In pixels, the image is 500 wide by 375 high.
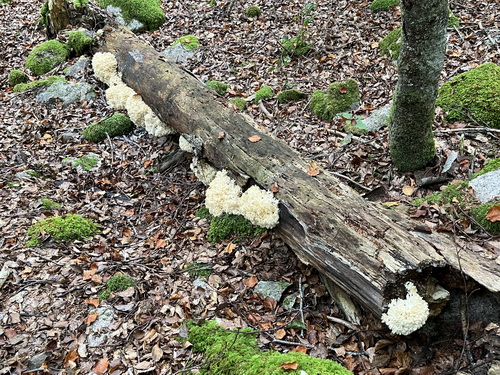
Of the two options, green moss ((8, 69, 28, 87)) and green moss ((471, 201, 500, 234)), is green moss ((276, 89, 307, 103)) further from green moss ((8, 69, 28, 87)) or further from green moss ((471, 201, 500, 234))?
green moss ((8, 69, 28, 87))

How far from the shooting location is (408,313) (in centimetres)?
323

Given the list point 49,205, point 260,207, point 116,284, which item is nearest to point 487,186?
point 260,207

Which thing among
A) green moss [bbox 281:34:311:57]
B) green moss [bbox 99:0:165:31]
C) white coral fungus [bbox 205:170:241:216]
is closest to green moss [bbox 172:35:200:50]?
green moss [bbox 99:0:165:31]

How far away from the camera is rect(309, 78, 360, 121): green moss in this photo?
7.00m

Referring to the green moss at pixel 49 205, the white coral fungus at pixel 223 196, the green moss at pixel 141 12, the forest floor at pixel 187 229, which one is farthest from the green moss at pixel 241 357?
the green moss at pixel 141 12

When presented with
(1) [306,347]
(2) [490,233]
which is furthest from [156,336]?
(2) [490,233]

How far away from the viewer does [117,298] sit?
14.3 ft

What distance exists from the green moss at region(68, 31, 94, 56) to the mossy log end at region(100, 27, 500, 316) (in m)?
4.87

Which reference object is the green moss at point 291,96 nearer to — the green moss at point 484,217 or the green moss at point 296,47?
the green moss at point 296,47

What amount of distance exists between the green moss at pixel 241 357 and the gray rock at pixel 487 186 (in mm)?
2691

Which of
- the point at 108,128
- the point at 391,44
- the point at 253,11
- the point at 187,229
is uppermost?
the point at 253,11

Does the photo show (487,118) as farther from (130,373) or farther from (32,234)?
(32,234)

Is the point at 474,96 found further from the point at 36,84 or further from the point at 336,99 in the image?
the point at 36,84

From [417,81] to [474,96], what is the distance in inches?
73.5
